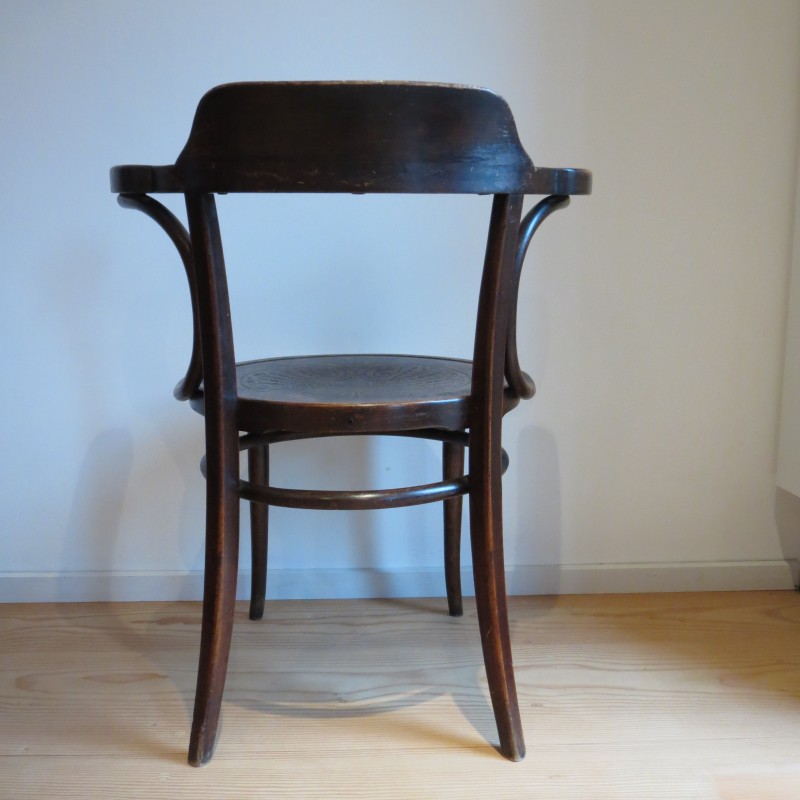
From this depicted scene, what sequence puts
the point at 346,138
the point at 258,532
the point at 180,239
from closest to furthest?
the point at 346,138, the point at 180,239, the point at 258,532

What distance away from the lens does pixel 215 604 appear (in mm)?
1050

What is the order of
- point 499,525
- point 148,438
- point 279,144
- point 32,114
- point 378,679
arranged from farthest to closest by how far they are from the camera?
point 148,438 → point 32,114 → point 378,679 → point 499,525 → point 279,144

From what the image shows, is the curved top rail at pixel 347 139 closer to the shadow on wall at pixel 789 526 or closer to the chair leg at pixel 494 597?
the chair leg at pixel 494 597

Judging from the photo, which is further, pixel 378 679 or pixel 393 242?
pixel 393 242

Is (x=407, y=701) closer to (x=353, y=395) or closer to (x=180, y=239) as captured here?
(x=353, y=395)

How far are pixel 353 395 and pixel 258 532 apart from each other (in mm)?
500

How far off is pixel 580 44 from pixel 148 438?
42.0 inches

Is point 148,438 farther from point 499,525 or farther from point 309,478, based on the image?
point 499,525

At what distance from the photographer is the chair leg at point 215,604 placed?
3.41 feet

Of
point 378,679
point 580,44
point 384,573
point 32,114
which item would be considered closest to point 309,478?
point 384,573

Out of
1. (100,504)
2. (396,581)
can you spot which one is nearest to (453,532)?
(396,581)

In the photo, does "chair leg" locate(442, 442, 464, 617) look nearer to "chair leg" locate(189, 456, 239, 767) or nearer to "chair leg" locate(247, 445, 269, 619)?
"chair leg" locate(247, 445, 269, 619)

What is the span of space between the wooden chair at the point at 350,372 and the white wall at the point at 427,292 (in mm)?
355

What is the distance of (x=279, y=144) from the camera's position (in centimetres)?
86
